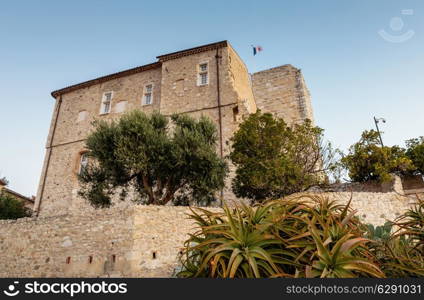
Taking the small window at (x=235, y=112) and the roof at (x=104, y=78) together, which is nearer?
the small window at (x=235, y=112)

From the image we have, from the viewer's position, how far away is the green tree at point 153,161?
974cm

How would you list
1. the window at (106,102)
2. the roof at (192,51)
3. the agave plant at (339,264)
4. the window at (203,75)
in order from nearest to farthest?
the agave plant at (339,264) → the window at (203,75) → the roof at (192,51) → the window at (106,102)

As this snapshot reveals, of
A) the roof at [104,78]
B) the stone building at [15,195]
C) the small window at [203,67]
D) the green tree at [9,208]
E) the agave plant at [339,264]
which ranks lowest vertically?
the agave plant at [339,264]

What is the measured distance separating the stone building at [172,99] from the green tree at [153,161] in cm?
384

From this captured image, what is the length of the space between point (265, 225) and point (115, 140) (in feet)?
29.0

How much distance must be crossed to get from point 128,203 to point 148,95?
7.11 meters

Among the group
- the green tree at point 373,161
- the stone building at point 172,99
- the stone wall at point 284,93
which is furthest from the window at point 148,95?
the green tree at point 373,161

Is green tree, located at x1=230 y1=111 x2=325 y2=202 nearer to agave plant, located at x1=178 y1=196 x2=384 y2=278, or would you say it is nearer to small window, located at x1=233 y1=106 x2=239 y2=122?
small window, located at x1=233 y1=106 x2=239 y2=122

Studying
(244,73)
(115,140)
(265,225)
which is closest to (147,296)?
(265,225)

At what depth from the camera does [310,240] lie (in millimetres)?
1935

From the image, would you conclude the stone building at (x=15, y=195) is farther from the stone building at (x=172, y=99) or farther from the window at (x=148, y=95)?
the window at (x=148, y=95)

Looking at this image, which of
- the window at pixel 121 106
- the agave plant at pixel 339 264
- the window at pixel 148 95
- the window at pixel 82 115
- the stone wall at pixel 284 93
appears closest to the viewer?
the agave plant at pixel 339 264

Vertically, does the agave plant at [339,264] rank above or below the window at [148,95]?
below

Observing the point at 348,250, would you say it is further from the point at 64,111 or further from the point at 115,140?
the point at 64,111
